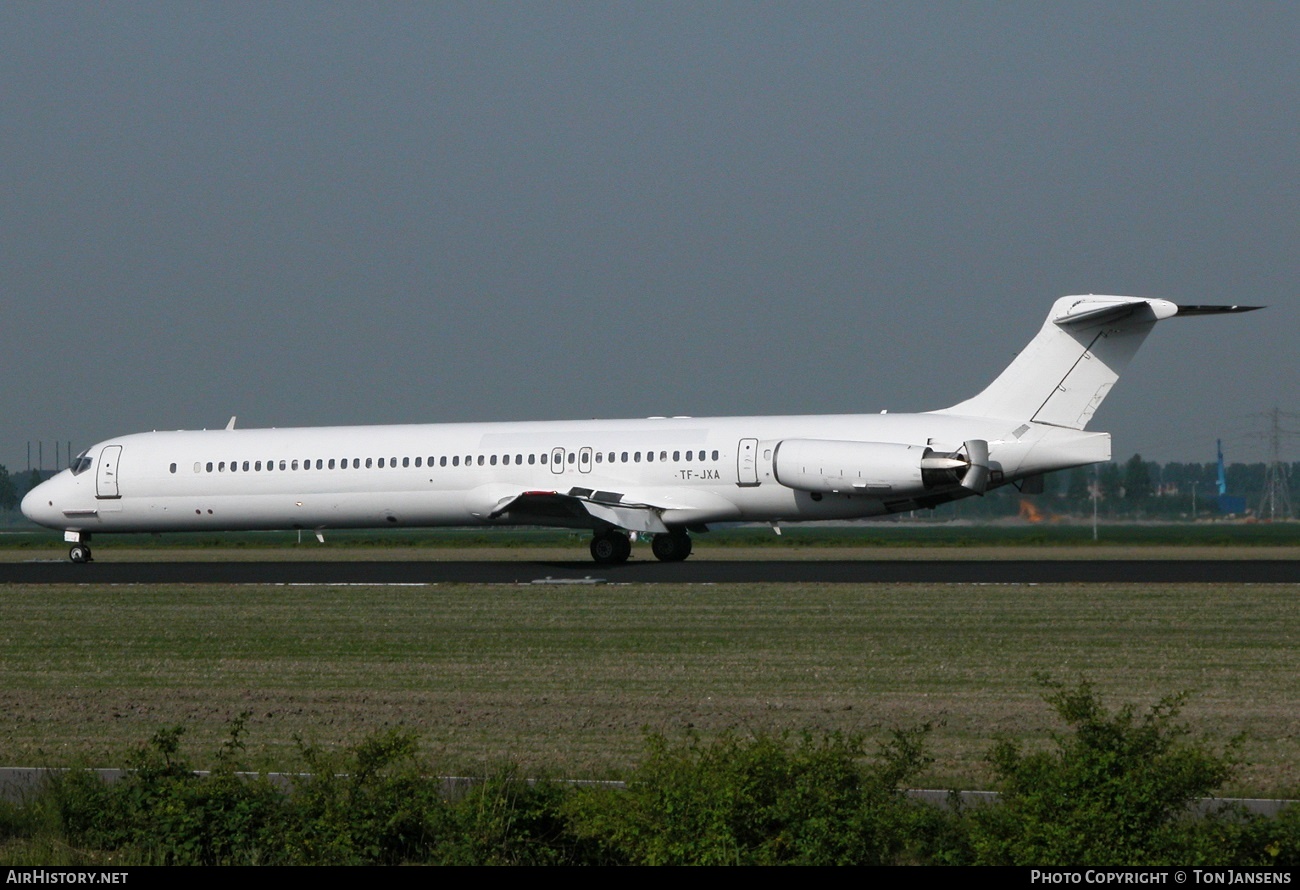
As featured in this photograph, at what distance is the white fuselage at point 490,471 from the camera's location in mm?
29188

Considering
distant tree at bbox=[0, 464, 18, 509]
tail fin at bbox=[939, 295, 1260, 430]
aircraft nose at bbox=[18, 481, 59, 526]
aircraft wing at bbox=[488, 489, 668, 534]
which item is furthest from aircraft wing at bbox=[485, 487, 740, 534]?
distant tree at bbox=[0, 464, 18, 509]

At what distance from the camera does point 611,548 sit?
104 feet

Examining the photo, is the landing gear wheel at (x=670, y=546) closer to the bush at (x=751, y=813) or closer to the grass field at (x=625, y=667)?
the grass field at (x=625, y=667)

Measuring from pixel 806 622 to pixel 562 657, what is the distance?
396 cm

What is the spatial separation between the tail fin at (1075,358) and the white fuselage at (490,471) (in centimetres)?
41

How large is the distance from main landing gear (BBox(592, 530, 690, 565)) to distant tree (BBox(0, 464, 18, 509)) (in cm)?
8631

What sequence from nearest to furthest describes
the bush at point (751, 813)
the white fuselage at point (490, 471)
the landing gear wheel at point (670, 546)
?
the bush at point (751, 813) < the white fuselage at point (490, 471) < the landing gear wheel at point (670, 546)

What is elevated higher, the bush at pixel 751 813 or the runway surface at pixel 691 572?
the runway surface at pixel 691 572

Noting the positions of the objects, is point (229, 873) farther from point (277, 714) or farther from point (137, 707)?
point (137, 707)

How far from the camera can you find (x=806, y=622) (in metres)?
18.4

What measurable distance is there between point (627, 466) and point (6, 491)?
→ 91.6m

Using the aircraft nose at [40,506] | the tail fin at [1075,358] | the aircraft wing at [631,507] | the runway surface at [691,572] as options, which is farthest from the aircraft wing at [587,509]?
the aircraft nose at [40,506]

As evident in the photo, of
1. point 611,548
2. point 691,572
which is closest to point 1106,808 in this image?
point 691,572

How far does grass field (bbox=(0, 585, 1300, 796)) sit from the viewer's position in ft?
36.8
